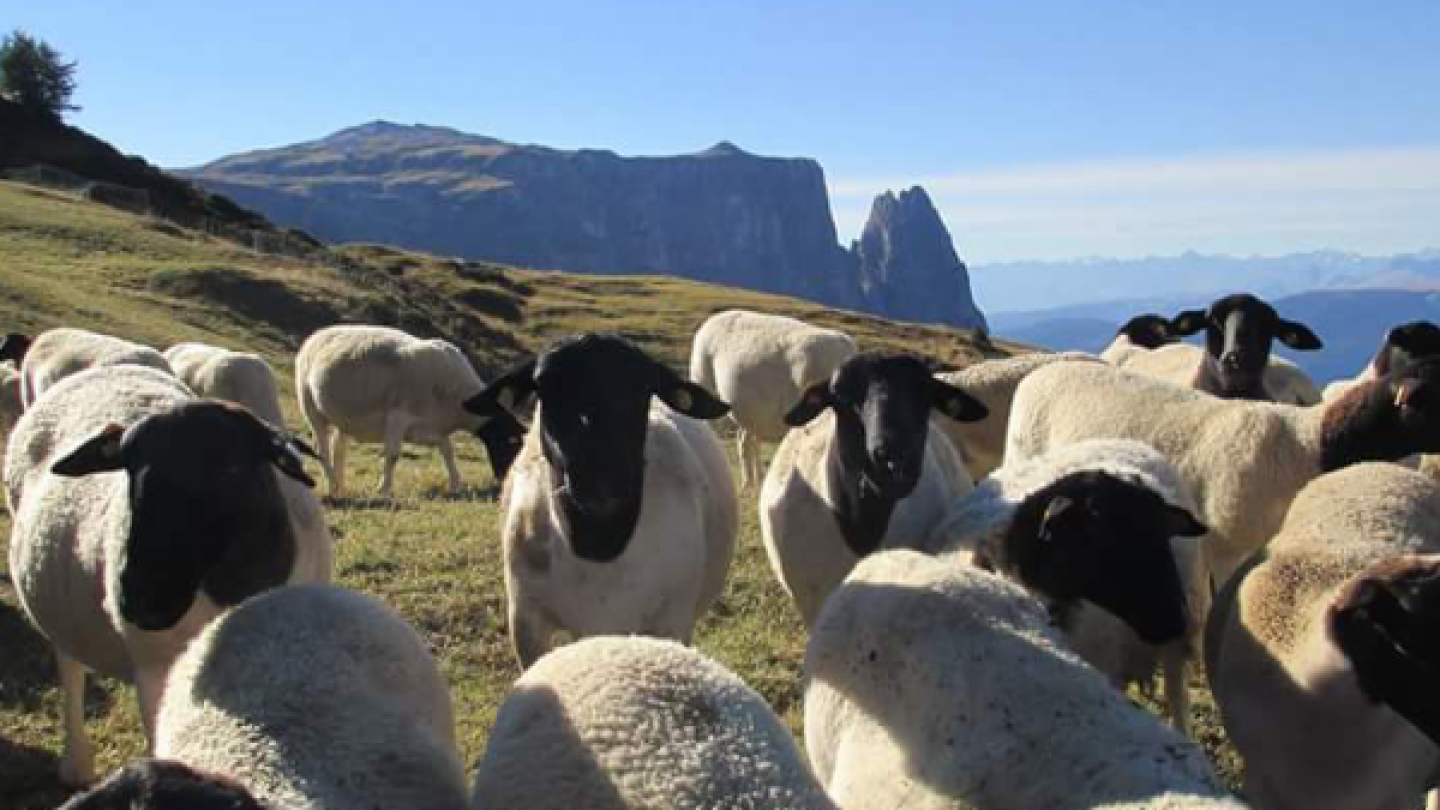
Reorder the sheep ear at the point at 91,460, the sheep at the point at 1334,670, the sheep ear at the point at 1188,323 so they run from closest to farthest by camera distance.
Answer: the sheep at the point at 1334,670 < the sheep ear at the point at 91,460 < the sheep ear at the point at 1188,323

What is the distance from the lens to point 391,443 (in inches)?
690

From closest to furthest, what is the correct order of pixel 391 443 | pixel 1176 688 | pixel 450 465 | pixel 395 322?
pixel 1176 688
pixel 391 443
pixel 450 465
pixel 395 322

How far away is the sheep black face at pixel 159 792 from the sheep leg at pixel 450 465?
1338 centimetres

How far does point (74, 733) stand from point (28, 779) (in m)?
0.33

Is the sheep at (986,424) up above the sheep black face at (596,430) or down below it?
below

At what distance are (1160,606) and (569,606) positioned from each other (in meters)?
3.14

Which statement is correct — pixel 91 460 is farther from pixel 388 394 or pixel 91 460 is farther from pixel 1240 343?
pixel 388 394

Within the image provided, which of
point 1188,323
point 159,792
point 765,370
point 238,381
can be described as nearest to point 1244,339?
point 1188,323

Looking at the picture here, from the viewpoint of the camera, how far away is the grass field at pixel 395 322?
8234 millimetres

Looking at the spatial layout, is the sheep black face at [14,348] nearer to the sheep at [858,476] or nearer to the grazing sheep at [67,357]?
the grazing sheep at [67,357]

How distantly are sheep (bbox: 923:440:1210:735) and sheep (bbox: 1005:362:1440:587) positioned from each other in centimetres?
119

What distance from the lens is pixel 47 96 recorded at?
71.2 m

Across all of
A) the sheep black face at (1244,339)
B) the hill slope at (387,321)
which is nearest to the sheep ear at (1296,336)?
the sheep black face at (1244,339)

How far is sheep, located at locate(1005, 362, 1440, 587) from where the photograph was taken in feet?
28.5
